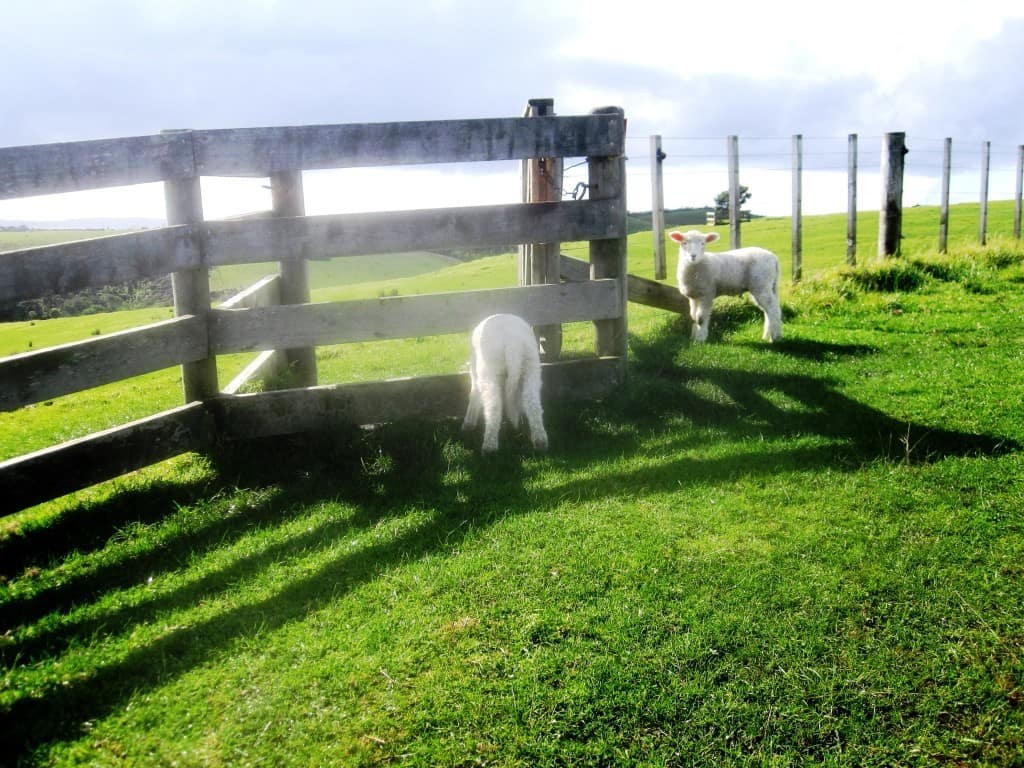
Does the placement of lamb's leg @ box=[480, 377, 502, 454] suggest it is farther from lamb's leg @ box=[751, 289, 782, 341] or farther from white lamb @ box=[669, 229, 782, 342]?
lamb's leg @ box=[751, 289, 782, 341]

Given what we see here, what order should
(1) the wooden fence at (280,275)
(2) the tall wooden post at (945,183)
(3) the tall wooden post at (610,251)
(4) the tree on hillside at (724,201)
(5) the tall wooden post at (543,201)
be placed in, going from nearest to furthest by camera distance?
1. (1) the wooden fence at (280,275)
2. (3) the tall wooden post at (610,251)
3. (5) the tall wooden post at (543,201)
4. (2) the tall wooden post at (945,183)
5. (4) the tree on hillside at (724,201)

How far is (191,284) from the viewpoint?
21.0 ft

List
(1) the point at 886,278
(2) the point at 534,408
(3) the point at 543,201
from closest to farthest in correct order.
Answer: (2) the point at 534,408 → (3) the point at 543,201 → (1) the point at 886,278

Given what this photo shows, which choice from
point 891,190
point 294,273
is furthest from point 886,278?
point 294,273

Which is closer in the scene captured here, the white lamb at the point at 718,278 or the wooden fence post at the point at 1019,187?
the white lamb at the point at 718,278

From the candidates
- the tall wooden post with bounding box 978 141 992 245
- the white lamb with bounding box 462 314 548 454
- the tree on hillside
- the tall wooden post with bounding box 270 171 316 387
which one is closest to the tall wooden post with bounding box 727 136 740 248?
the white lamb with bounding box 462 314 548 454

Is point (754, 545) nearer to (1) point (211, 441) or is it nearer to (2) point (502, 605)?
(2) point (502, 605)

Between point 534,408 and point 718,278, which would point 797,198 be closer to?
point 718,278

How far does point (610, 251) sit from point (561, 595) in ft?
13.6

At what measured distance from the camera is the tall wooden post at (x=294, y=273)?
7.25 metres

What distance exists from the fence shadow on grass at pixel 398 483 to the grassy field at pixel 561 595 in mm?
24

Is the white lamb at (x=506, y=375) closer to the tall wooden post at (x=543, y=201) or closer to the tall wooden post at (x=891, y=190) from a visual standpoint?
the tall wooden post at (x=543, y=201)

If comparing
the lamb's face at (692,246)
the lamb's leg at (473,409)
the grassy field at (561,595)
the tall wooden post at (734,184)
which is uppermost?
the tall wooden post at (734,184)

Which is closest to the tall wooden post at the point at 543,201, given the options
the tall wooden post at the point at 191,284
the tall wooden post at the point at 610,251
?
the tall wooden post at the point at 610,251
